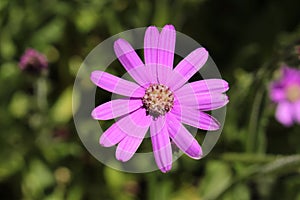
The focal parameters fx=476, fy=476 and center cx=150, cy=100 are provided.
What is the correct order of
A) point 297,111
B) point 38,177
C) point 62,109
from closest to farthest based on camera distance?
point 38,177 < point 62,109 < point 297,111

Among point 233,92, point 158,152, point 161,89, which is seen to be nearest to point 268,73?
point 233,92

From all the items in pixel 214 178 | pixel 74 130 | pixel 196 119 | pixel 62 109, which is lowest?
pixel 214 178

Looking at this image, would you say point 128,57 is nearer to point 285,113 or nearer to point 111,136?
point 111,136

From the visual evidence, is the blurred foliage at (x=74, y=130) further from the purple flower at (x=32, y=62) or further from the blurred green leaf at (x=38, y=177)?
the purple flower at (x=32, y=62)

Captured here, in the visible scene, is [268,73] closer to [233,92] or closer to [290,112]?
[233,92]

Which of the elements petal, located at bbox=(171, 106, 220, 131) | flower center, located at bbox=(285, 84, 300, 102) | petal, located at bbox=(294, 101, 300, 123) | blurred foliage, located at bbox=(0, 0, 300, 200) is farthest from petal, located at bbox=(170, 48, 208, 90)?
flower center, located at bbox=(285, 84, 300, 102)

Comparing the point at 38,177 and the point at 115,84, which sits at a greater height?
the point at 115,84

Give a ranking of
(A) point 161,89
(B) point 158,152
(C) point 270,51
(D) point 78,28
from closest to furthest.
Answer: (B) point 158,152, (A) point 161,89, (D) point 78,28, (C) point 270,51

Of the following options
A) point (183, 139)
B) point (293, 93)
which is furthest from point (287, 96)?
point (183, 139)
